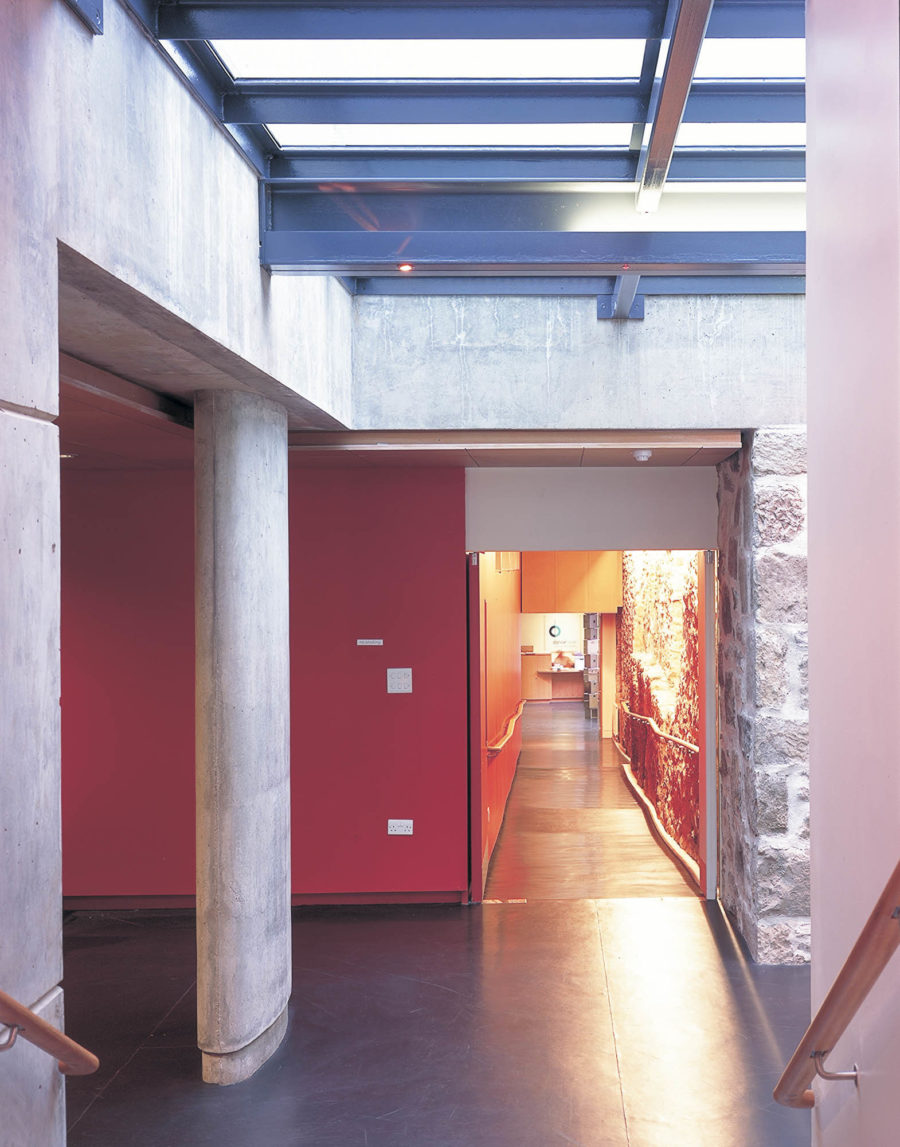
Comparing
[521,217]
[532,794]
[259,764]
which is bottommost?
[532,794]

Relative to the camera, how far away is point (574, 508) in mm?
6355

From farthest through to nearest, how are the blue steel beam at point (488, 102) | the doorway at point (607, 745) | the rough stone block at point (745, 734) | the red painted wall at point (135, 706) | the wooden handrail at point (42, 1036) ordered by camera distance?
the doorway at point (607, 745)
the red painted wall at point (135, 706)
the rough stone block at point (745, 734)
the blue steel beam at point (488, 102)
the wooden handrail at point (42, 1036)

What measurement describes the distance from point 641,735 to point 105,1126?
25.0ft

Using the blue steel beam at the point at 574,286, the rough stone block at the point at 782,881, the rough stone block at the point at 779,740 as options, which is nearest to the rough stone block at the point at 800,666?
the rough stone block at the point at 779,740

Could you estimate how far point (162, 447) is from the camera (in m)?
5.28

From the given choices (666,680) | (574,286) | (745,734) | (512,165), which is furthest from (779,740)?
(666,680)

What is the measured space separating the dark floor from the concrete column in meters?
0.31

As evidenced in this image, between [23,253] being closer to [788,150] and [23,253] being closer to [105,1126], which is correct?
[788,150]

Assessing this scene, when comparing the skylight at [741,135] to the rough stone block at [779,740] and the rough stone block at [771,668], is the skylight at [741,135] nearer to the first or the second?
the rough stone block at [771,668]

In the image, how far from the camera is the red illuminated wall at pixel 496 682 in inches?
287

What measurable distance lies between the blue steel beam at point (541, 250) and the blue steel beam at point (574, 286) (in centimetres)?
143

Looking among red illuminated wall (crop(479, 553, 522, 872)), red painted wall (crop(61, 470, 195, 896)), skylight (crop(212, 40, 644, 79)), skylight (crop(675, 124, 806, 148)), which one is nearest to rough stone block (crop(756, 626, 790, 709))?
red illuminated wall (crop(479, 553, 522, 872))

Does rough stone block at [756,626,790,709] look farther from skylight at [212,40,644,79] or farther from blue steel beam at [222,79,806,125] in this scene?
skylight at [212,40,644,79]

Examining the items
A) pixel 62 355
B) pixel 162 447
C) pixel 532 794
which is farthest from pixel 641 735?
pixel 62 355
